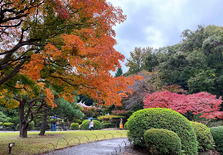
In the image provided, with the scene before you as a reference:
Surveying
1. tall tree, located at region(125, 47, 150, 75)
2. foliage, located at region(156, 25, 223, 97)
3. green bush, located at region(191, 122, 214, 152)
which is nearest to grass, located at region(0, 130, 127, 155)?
green bush, located at region(191, 122, 214, 152)

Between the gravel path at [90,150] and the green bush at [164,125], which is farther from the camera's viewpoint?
the gravel path at [90,150]

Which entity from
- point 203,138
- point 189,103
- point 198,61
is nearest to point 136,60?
point 198,61

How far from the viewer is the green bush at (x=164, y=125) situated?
471 centimetres

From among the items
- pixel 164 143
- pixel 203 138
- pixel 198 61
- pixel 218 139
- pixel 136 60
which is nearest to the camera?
pixel 164 143

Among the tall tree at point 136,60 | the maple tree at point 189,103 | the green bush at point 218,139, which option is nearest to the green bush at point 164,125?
the green bush at point 218,139

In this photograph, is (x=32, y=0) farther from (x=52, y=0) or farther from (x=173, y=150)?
(x=173, y=150)

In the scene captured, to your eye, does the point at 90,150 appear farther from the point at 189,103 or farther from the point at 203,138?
the point at 189,103

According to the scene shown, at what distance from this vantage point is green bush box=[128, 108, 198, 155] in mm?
4711

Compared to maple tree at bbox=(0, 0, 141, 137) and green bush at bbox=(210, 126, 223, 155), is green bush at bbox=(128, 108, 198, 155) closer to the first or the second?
maple tree at bbox=(0, 0, 141, 137)

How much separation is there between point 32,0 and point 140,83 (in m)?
15.2

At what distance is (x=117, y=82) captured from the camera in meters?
4.96

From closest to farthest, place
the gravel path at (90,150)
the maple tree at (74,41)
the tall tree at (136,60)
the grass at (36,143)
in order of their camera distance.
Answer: the maple tree at (74,41), the gravel path at (90,150), the grass at (36,143), the tall tree at (136,60)

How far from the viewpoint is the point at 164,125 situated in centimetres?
479

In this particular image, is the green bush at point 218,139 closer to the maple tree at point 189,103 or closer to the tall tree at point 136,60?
the maple tree at point 189,103
